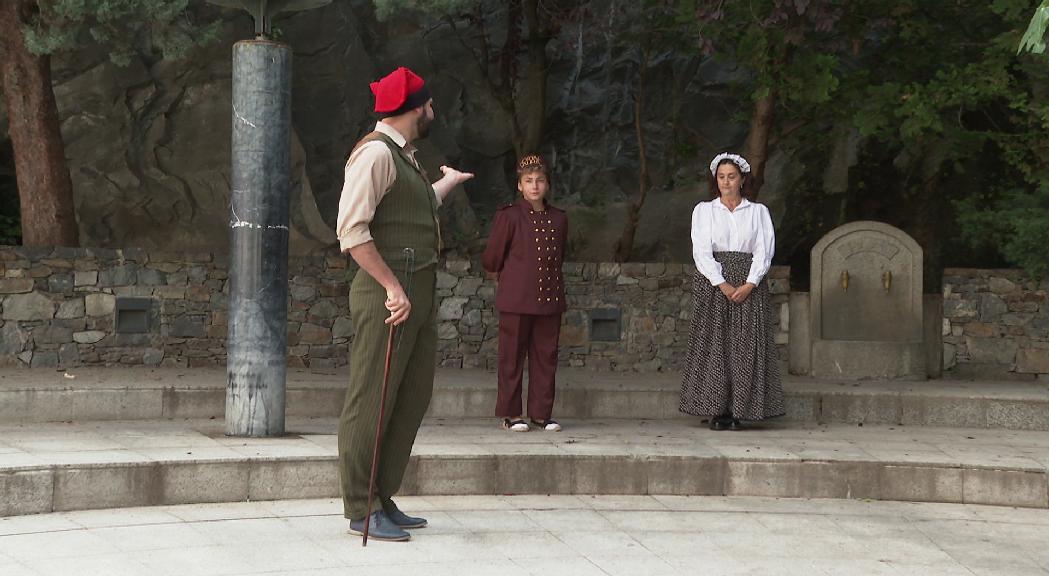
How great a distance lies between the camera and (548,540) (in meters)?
5.48

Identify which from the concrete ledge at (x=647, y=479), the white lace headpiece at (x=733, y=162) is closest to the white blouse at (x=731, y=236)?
the white lace headpiece at (x=733, y=162)

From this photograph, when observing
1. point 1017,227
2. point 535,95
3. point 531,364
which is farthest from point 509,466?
point 535,95

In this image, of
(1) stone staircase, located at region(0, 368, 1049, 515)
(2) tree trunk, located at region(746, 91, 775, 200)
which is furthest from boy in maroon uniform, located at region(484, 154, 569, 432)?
(2) tree trunk, located at region(746, 91, 775, 200)

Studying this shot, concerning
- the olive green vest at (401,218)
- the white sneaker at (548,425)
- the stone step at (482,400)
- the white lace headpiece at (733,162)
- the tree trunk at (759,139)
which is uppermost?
the tree trunk at (759,139)

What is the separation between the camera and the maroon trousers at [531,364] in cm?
816

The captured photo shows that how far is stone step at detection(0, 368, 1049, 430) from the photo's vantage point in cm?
845

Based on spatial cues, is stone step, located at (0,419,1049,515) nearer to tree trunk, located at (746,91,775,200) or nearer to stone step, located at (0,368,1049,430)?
stone step, located at (0,368,1049,430)

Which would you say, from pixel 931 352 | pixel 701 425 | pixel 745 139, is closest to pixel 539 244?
pixel 701 425

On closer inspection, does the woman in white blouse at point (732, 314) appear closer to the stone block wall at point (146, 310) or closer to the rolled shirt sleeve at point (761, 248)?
the rolled shirt sleeve at point (761, 248)

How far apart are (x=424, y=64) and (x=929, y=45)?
639 centimetres

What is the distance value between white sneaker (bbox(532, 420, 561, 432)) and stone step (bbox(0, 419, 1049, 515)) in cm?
26

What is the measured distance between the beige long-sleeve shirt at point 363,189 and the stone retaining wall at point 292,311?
6276 mm

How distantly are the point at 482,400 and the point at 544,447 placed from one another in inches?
80.0

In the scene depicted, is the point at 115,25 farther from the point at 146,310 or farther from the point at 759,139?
the point at 759,139
